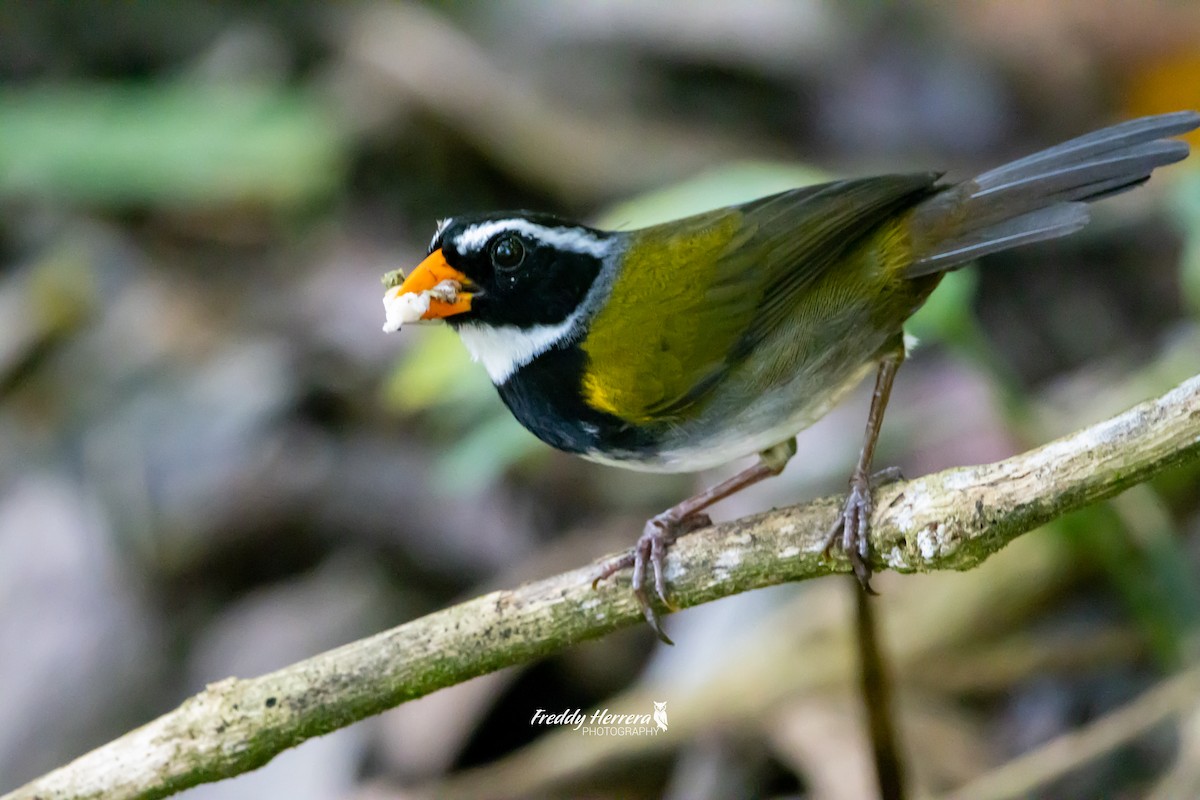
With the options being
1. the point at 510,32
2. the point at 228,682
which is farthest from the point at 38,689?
the point at 510,32

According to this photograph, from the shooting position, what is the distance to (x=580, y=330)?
330 cm

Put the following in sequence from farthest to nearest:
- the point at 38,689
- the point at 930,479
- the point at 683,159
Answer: the point at 683,159, the point at 38,689, the point at 930,479

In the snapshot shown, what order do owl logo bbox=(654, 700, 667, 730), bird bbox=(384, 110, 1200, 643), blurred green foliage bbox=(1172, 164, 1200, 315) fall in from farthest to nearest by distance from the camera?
owl logo bbox=(654, 700, 667, 730) → blurred green foliage bbox=(1172, 164, 1200, 315) → bird bbox=(384, 110, 1200, 643)

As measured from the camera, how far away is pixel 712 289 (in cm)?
331

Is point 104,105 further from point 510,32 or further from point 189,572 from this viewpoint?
point 189,572

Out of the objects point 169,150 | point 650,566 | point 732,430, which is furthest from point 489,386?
point 169,150

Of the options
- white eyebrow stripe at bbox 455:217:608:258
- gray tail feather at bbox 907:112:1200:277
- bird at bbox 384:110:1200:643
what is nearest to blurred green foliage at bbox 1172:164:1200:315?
gray tail feather at bbox 907:112:1200:277

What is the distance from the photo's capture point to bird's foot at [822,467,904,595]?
2.66m

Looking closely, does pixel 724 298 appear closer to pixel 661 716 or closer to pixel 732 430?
pixel 732 430

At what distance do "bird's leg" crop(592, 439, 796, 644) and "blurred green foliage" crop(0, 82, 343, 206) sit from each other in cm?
451

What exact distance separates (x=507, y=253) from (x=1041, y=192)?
1302 millimetres

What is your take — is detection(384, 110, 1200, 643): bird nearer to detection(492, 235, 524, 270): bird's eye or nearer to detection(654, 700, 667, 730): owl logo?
detection(492, 235, 524, 270): bird's eye

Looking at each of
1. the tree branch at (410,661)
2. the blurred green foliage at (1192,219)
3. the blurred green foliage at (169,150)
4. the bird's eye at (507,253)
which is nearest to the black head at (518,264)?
→ the bird's eye at (507,253)

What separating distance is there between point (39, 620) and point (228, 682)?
2569 mm
